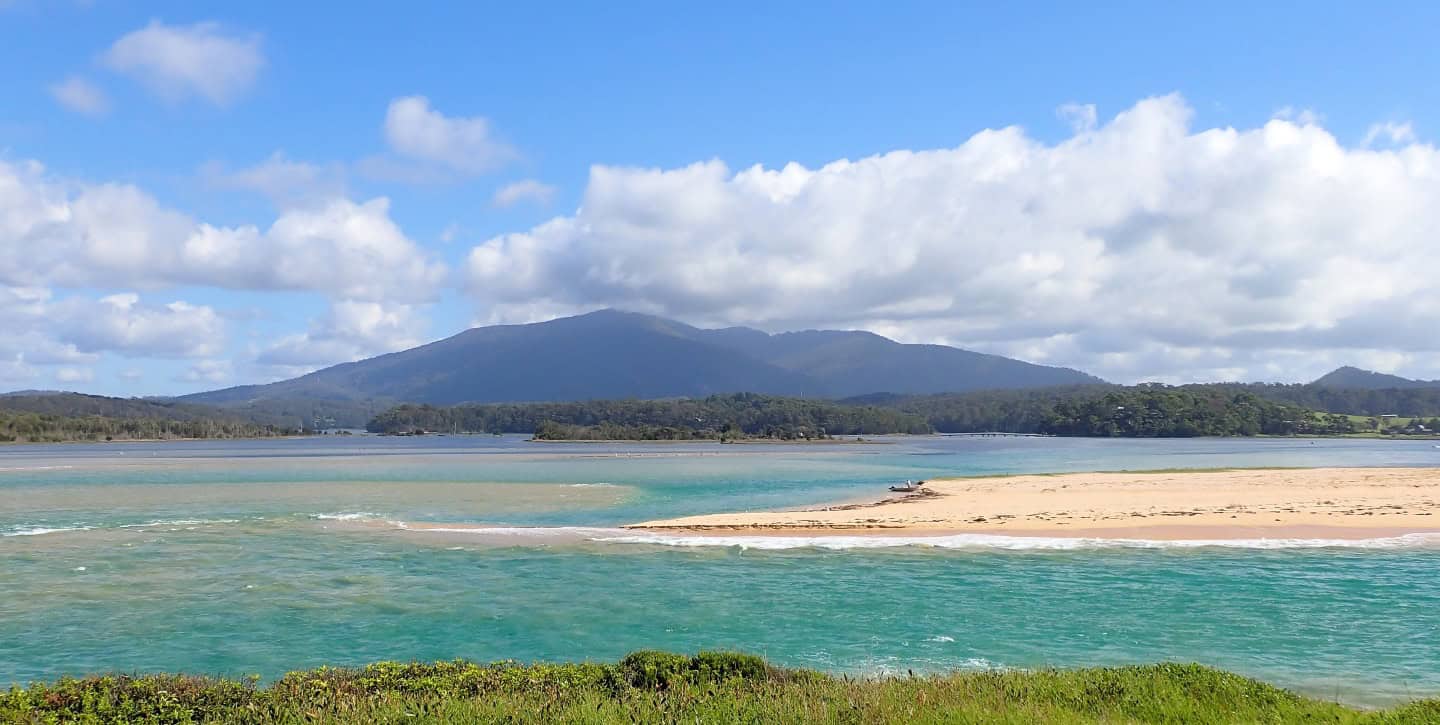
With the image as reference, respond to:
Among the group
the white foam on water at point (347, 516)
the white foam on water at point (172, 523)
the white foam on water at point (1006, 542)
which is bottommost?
the white foam on water at point (347, 516)

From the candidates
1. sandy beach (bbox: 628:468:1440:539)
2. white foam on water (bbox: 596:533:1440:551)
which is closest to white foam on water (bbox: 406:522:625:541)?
white foam on water (bbox: 596:533:1440:551)

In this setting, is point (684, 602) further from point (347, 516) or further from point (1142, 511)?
point (347, 516)

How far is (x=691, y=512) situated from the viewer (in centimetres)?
4253

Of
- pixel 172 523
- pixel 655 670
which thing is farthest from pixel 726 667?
pixel 172 523

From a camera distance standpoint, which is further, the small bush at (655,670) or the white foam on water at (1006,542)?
the white foam on water at (1006,542)

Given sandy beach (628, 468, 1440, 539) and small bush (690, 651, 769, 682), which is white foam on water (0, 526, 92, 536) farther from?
small bush (690, 651, 769, 682)

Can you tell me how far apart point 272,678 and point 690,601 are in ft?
29.2

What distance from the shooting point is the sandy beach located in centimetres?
3203

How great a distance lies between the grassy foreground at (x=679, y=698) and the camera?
30.4 feet

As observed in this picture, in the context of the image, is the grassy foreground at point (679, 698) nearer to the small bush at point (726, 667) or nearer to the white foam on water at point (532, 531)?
the small bush at point (726, 667)

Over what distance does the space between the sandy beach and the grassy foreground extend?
2165cm

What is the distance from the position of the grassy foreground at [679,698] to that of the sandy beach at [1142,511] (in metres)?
21.6

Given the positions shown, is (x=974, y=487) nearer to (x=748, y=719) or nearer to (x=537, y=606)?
(x=537, y=606)

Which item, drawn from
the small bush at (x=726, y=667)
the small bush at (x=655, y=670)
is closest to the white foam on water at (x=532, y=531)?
the small bush at (x=655, y=670)
